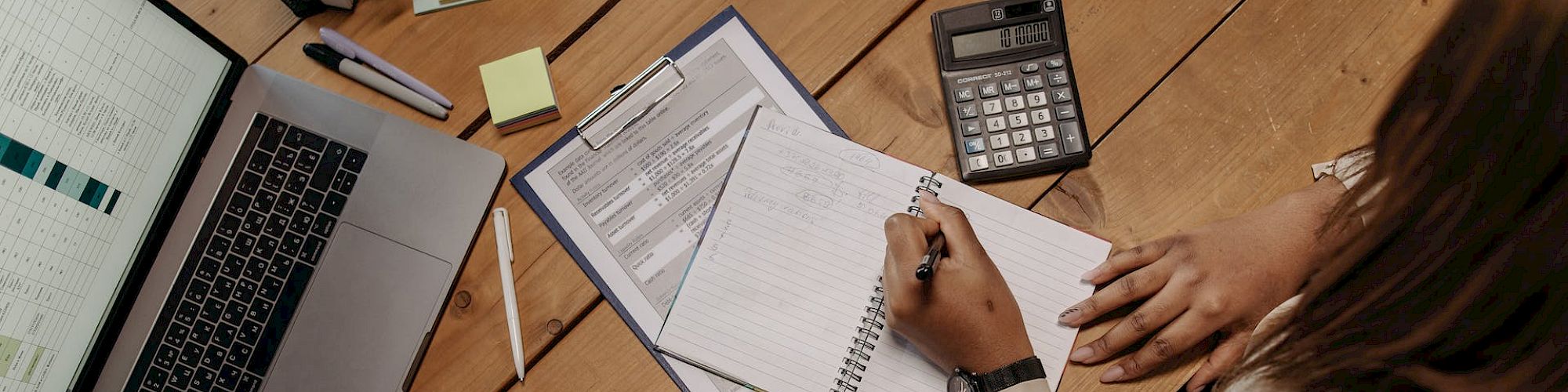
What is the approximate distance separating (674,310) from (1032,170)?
1.05 ft

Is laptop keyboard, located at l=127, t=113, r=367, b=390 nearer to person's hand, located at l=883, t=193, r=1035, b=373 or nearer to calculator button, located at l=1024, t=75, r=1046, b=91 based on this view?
person's hand, located at l=883, t=193, r=1035, b=373

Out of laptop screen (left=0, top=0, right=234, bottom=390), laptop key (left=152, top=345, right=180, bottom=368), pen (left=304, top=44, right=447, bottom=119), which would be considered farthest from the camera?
pen (left=304, top=44, right=447, bottom=119)

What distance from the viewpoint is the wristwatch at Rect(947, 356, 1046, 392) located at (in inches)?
26.1

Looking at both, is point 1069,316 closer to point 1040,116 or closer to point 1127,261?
point 1127,261

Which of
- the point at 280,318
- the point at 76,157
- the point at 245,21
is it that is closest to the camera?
the point at 76,157

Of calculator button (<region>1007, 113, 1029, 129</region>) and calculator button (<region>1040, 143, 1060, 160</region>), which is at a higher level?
calculator button (<region>1007, 113, 1029, 129</region>)

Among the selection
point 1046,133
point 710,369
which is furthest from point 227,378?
point 1046,133

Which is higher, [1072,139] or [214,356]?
[1072,139]

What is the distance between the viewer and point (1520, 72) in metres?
0.43

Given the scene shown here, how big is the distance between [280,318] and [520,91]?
0.26m

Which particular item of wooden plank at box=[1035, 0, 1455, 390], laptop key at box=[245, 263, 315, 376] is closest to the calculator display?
wooden plank at box=[1035, 0, 1455, 390]

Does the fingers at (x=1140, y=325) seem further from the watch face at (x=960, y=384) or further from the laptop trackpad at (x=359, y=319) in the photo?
the laptop trackpad at (x=359, y=319)

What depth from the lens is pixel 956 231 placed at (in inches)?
26.2

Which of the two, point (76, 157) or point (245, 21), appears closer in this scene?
point (76, 157)
